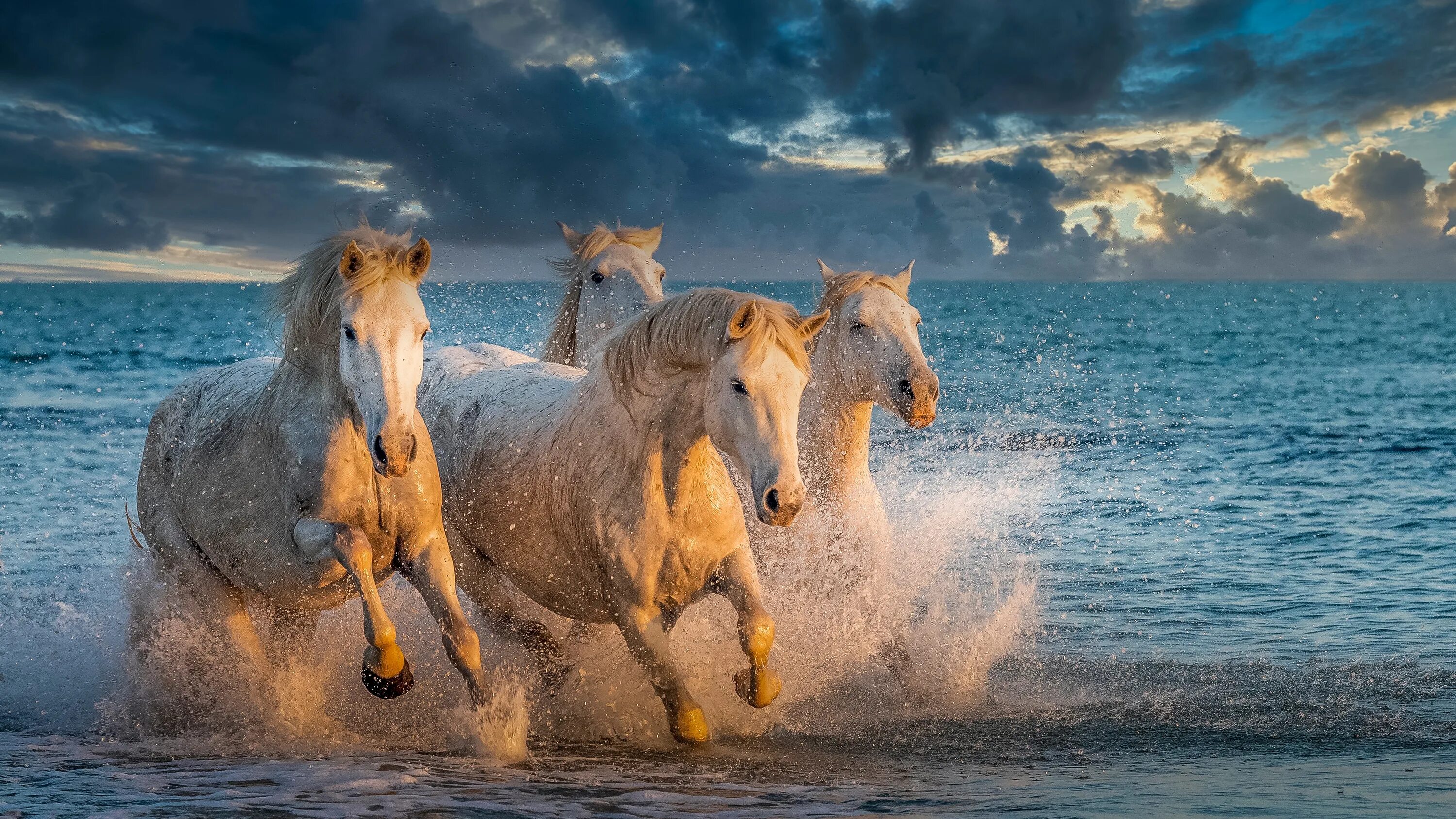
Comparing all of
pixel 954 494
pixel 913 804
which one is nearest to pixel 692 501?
pixel 913 804

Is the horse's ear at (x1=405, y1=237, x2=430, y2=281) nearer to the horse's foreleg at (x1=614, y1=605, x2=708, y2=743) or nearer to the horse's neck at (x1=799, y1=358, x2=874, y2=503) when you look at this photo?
the horse's foreleg at (x1=614, y1=605, x2=708, y2=743)

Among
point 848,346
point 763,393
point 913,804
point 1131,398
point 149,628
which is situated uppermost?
point 1131,398

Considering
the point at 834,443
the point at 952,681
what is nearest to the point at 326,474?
the point at 834,443

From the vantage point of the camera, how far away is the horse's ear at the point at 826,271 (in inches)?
261

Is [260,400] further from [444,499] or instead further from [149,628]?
[149,628]

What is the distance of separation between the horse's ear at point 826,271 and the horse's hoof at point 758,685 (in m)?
2.53

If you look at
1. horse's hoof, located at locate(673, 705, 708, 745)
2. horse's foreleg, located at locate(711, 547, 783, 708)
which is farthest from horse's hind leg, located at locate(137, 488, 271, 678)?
horse's foreleg, located at locate(711, 547, 783, 708)

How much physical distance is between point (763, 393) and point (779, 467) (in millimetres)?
290

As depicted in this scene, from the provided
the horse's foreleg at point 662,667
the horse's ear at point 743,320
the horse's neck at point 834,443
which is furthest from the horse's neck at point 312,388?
the horse's neck at point 834,443

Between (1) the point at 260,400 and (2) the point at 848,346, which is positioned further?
(2) the point at 848,346

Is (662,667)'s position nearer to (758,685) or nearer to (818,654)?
(758,685)

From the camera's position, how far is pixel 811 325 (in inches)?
187

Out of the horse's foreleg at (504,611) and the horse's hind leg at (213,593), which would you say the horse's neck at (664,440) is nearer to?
the horse's foreleg at (504,611)

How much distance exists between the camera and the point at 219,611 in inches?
227
